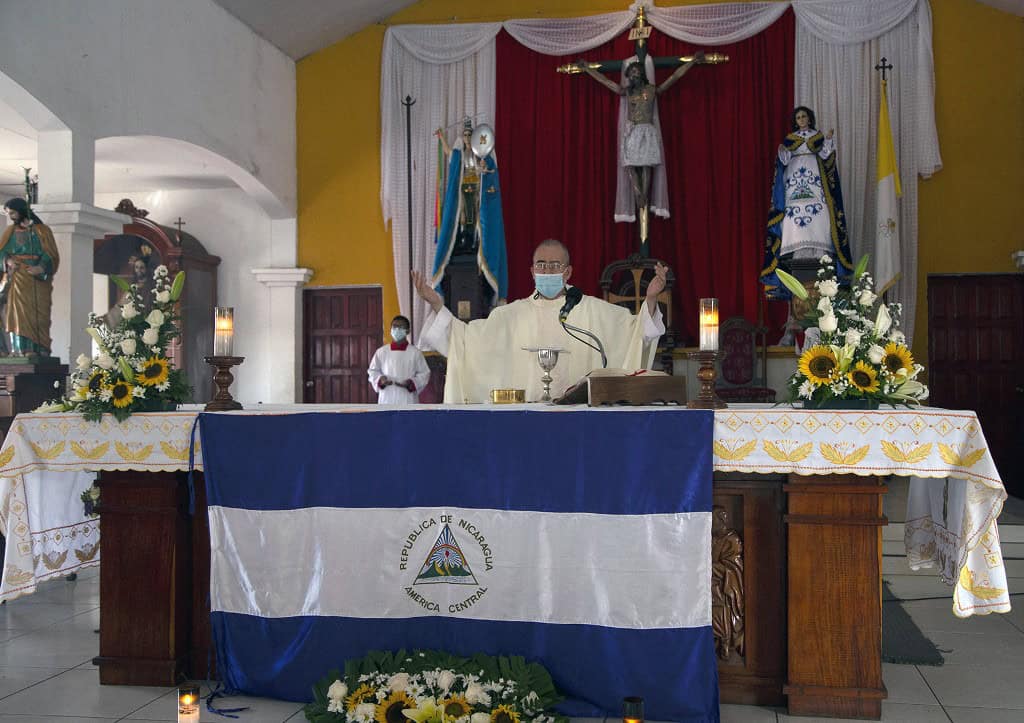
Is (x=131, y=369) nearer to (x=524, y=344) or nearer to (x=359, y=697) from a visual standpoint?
(x=359, y=697)

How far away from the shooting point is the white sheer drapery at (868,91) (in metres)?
9.06

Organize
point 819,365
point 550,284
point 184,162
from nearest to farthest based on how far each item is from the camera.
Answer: point 819,365
point 550,284
point 184,162

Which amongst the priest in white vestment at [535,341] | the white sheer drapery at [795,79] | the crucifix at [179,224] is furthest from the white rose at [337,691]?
the crucifix at [179,224]

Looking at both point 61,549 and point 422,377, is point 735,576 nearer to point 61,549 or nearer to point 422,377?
point 61,549

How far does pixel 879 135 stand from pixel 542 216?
3318mm

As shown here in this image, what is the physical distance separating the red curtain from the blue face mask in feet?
16.8

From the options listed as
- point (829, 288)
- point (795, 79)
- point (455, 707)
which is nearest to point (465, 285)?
point (795, 79)

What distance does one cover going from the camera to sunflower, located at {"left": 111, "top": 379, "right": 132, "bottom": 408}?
Answer: 352 cm

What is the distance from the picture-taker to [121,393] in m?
3.55

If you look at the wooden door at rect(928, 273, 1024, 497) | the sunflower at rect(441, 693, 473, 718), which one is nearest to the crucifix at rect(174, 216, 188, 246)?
the wooden door at rect(928, 273, 1024, 497)

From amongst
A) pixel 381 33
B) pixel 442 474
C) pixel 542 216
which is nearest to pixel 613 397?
pixel 442 474

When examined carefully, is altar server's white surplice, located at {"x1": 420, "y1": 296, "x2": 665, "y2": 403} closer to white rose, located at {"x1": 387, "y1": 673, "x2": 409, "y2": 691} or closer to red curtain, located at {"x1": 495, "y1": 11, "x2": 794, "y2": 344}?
white rose, located at {"x1": 387, "y1": 673, "x2": 409, "y2": 691}

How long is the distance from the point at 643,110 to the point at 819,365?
20.6ft

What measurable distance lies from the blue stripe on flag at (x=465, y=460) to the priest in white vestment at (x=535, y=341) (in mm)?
979
